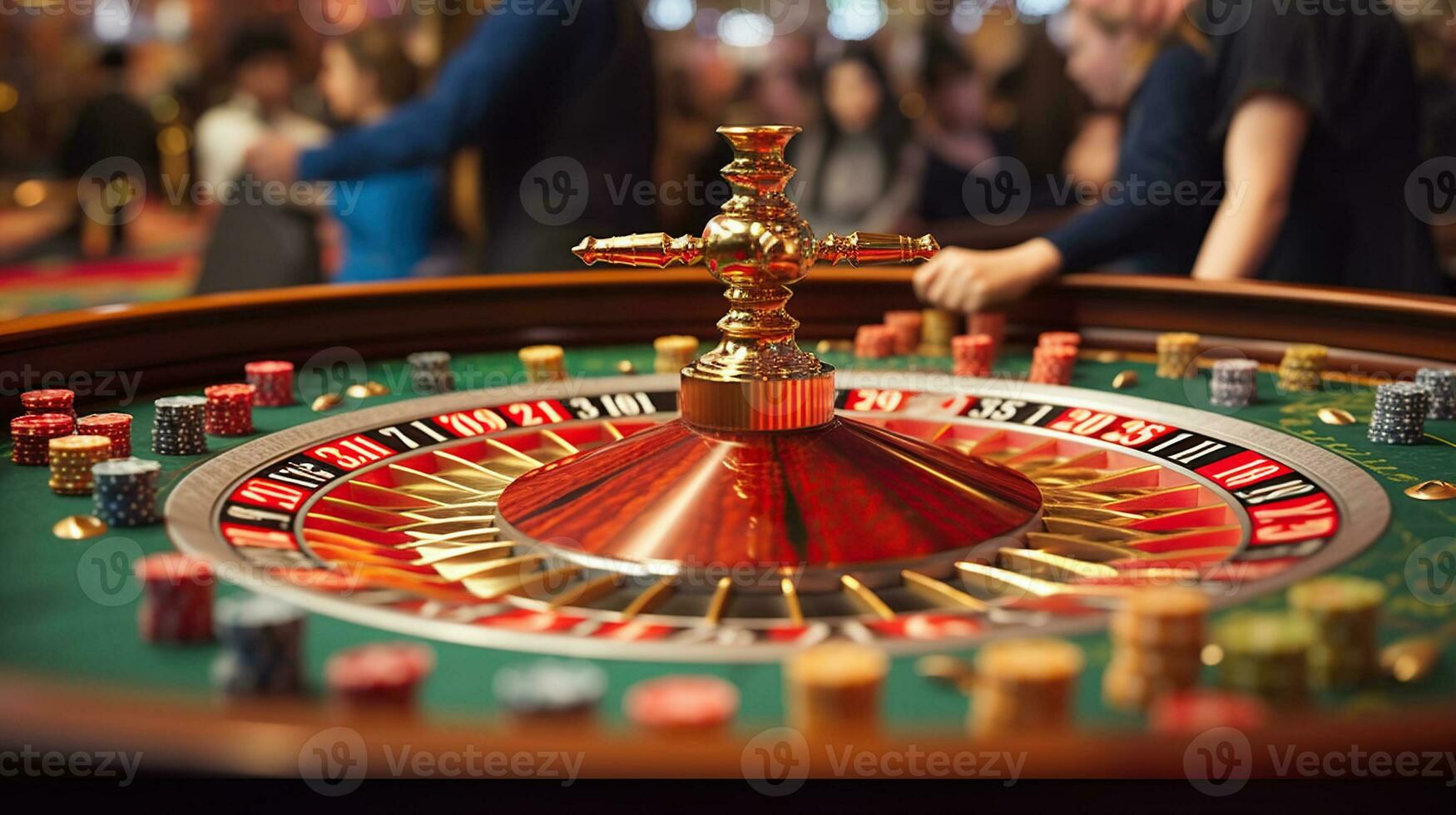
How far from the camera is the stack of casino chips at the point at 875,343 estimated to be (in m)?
3.26

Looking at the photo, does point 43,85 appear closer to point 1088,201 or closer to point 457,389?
point 1088,201

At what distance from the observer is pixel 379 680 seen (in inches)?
47.7

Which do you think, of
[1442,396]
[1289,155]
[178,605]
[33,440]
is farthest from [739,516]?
[1289,155]

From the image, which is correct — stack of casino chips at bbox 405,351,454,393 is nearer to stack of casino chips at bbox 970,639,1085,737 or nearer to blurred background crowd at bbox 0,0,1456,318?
stack of casino chips at bbox 970,639,1085,737

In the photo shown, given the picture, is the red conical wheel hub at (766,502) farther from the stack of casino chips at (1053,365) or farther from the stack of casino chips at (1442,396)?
the stack of casino chips at (1442,396)

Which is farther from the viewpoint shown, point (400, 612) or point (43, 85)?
point (43, 85)

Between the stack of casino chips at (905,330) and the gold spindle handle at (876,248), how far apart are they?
1110 mm

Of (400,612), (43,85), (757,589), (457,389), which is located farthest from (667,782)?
(43,85)

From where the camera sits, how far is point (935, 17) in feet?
46.7

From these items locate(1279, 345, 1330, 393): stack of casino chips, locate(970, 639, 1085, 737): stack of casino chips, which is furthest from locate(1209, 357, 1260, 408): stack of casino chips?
locate(970, 639, 1085, 737): stack of casino chips

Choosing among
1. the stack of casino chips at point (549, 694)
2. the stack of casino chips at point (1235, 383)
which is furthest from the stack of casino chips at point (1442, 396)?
the stack of casino chips at point (549, 694)

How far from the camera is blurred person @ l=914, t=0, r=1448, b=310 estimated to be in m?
4.52

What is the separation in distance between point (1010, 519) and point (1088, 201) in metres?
8.01

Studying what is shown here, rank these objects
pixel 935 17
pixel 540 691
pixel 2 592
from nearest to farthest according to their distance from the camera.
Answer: pixel 540 691 < pixel 2 592 < pixel 935 17
